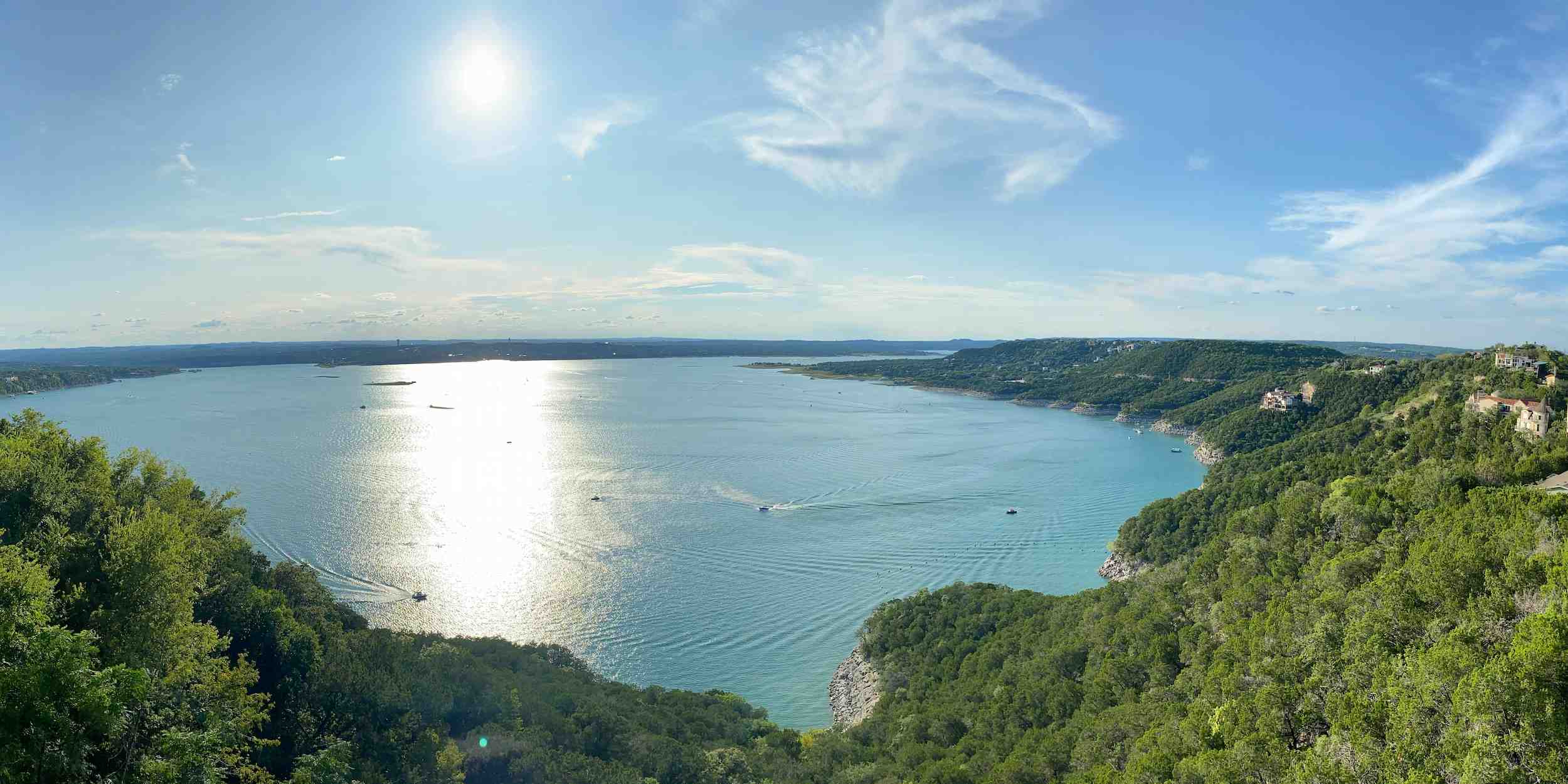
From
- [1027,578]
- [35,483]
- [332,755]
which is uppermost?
[35,483]

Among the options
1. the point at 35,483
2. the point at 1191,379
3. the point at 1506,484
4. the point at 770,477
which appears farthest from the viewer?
the point at 1191,379

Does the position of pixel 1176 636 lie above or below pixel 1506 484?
below

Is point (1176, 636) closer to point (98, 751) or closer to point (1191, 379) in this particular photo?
point (98, 751)

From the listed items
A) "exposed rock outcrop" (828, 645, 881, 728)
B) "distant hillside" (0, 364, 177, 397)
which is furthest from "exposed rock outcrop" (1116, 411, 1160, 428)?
"distant hillside" (0, 364, 177, 397)

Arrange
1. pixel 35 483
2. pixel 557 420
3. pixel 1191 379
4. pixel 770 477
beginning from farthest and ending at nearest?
pixel 1191 379, pixel 557 420, pixel 770 477, pixel 35 483

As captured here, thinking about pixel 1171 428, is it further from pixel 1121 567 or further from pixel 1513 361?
pixel 1121 567

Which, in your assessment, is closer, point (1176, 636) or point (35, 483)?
point (35, 483)

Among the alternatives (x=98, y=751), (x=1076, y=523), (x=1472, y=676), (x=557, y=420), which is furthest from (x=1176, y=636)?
(x=557, y=420)
